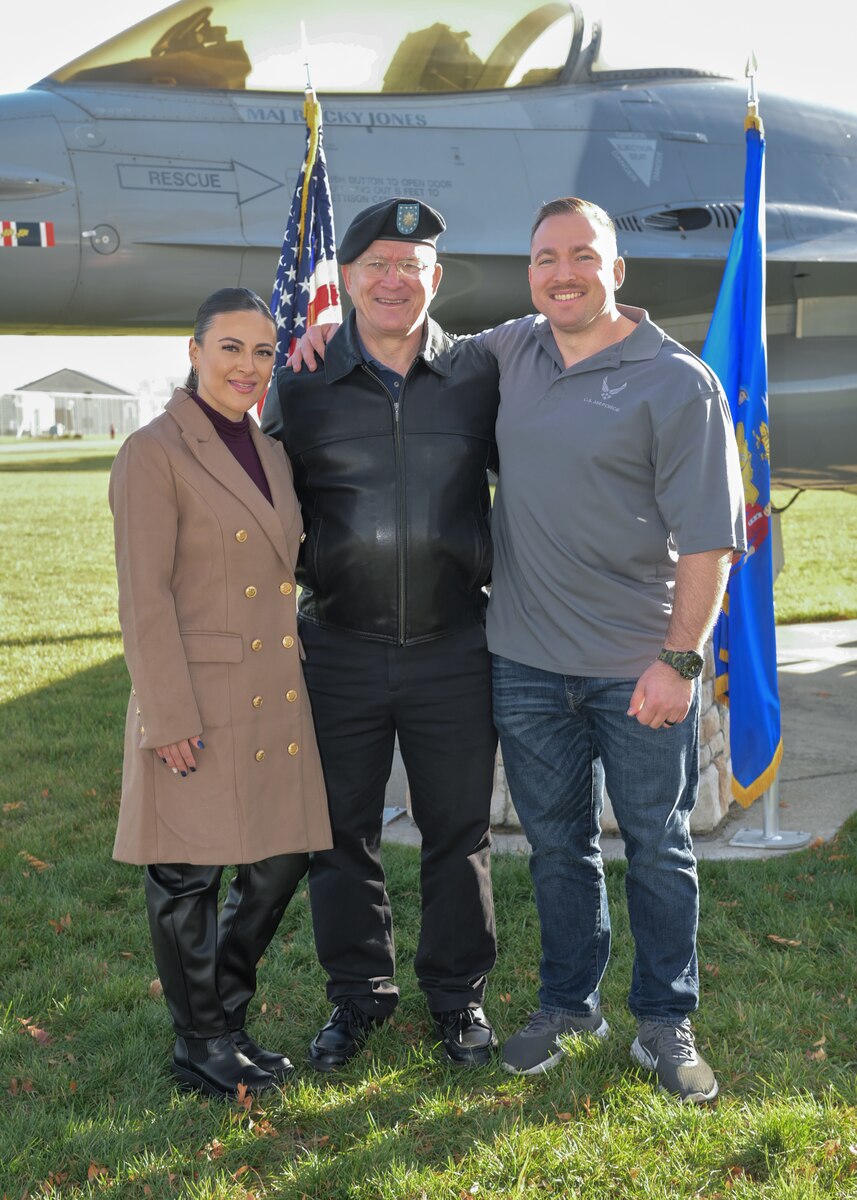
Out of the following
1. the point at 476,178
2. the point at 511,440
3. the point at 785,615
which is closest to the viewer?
the point at 511,440

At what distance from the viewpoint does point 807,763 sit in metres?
5.99

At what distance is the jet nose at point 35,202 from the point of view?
20.9ft

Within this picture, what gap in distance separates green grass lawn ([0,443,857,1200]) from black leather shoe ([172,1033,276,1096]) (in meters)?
0.05

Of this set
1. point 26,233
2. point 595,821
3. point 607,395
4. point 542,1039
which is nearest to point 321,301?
point 26,233

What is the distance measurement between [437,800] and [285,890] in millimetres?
486

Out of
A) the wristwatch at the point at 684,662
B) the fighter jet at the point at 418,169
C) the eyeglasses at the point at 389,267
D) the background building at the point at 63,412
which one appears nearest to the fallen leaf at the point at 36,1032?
the wristwatch at the point at 684,662

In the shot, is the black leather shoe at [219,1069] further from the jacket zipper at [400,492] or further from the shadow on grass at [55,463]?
the shadow on grass at [55,463]

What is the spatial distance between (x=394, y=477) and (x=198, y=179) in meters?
4.54

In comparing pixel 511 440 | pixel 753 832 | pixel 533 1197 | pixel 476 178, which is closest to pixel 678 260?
pixel 476 178

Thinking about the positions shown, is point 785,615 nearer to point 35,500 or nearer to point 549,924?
point 549,924

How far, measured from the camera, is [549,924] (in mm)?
3131

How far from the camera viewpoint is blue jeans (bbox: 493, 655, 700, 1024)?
2877mm

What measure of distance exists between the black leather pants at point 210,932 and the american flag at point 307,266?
2.71 m

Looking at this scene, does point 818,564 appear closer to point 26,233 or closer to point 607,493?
point 26,233
